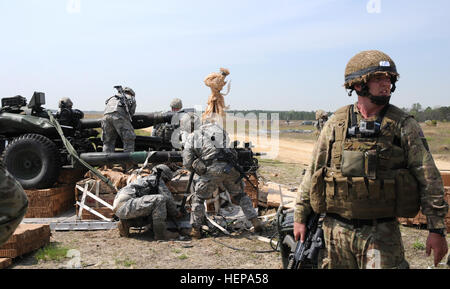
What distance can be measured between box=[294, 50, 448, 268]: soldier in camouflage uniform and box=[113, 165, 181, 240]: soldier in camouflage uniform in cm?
350

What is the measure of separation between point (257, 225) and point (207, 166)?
1175 mm

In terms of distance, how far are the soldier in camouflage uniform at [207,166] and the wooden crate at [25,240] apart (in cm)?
202

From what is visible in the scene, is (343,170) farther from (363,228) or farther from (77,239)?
(77,239)

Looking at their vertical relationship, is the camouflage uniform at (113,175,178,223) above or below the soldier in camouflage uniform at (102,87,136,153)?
below

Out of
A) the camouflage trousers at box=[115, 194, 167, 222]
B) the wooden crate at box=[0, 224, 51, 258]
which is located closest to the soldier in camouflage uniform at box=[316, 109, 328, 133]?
the camouflage trousers at box=[115, 194, 167, 222]

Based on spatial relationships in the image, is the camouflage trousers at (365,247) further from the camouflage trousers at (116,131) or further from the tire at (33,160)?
the tire at (33,160)

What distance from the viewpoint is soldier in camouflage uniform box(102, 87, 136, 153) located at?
761 cm

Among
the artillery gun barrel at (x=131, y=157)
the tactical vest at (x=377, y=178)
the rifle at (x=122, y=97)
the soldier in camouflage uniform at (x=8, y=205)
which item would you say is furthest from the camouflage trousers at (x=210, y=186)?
the soldier in camouflage uniform at (x=8, y=205)

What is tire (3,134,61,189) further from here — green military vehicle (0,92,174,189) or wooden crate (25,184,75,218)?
wooden crate (25,184,75,218)

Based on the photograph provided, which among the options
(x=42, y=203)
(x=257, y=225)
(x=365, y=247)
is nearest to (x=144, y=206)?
(x=257, y=225)

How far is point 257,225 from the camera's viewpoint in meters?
6.09

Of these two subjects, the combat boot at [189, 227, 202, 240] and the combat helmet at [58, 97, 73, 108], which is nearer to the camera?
the combat boot at [189, 227, 202, 240]

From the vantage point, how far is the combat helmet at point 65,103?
8164 mm
